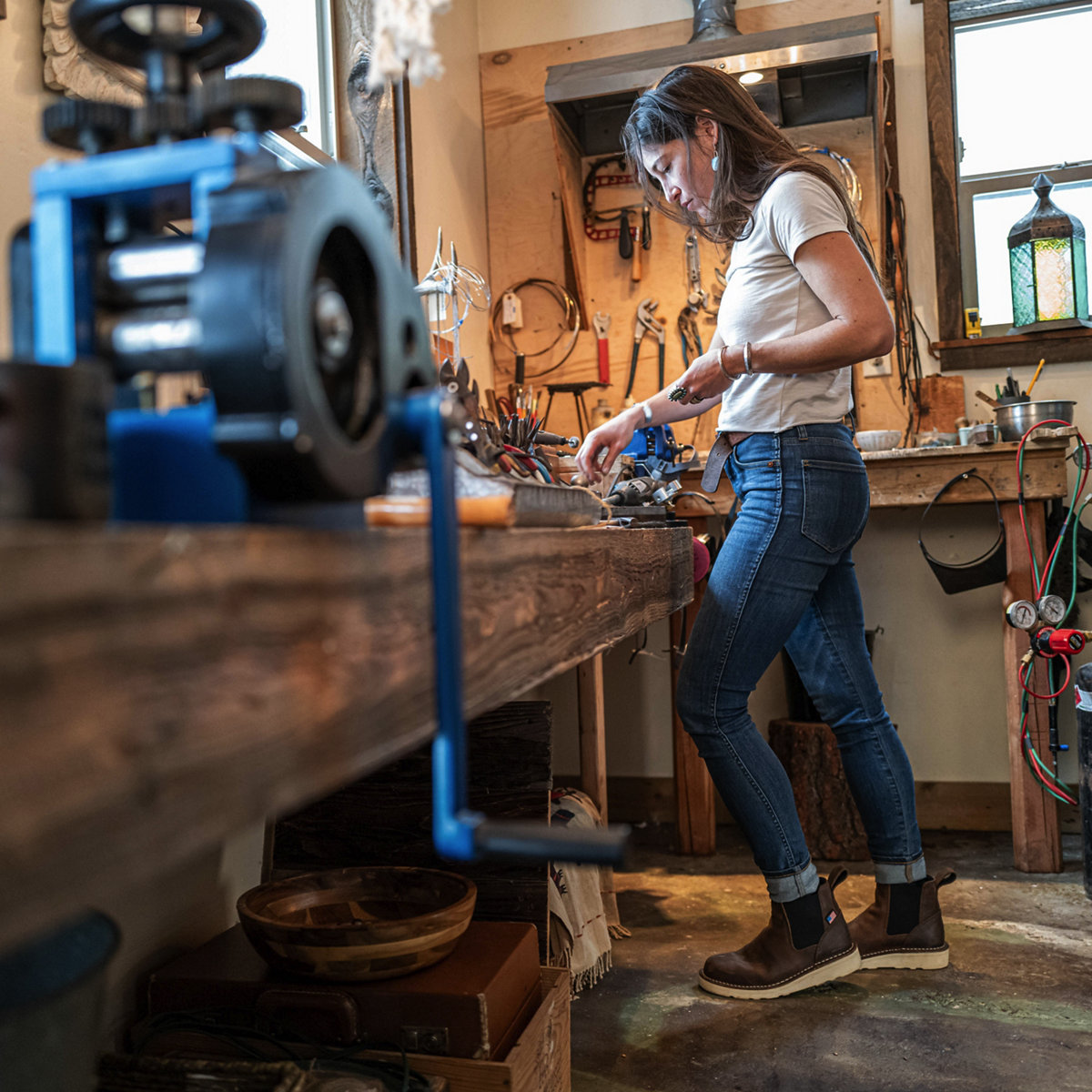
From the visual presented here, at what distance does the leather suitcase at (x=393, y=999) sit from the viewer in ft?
3.75

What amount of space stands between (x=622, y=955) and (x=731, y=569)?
885 millimetres

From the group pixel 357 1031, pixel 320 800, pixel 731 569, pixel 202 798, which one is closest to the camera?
pixel 202 798

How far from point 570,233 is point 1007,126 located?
4.47ft

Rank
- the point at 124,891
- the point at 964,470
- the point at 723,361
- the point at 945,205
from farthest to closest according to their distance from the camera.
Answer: the point at 945,205 → the point at 964,470 → the point at 723,361 → the point at 124,891

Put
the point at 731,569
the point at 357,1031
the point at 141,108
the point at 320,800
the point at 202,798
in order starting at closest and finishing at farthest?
the point at 202,798
the point at 141,108
the point at 357,1031
the point at 320,800
the point at 731,569

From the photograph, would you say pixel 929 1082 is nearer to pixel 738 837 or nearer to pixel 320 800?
pixel 320 800

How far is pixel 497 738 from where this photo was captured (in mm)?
1611

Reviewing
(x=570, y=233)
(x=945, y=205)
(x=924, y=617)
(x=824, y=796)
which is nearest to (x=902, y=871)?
(x=824, y=796)

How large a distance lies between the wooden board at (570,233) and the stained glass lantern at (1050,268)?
0.70 meters

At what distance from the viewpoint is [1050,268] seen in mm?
2895

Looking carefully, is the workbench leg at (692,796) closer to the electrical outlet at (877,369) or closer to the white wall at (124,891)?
the electrical outlet at (877,369)

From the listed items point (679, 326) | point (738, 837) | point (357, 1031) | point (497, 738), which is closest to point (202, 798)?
point (357, 1031)

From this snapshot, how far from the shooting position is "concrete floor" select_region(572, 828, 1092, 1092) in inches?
61.3

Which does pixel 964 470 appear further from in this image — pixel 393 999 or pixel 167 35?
pixel 167 35
